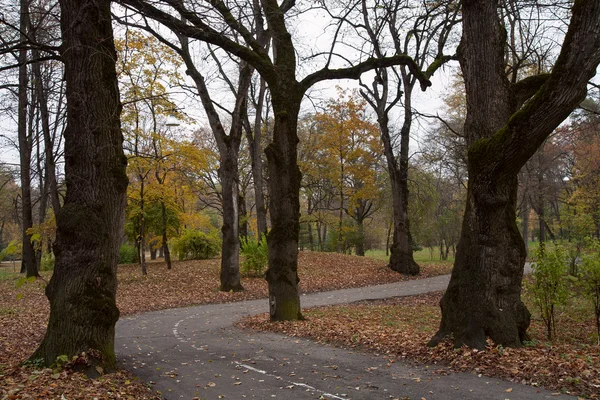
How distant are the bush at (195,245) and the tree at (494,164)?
22792 mm

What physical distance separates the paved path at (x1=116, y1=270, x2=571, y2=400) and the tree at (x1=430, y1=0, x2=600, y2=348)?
1374 mm

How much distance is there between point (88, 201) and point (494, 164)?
18.8 feet

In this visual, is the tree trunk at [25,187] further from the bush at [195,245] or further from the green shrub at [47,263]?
the bush at [195,245]

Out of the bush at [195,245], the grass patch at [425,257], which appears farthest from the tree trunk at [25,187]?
the grass patch at [425,257]

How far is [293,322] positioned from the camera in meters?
10.4

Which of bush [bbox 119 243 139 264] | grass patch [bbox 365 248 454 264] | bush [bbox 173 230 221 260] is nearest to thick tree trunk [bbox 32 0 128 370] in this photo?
bush [bbox 173 230 221 260]

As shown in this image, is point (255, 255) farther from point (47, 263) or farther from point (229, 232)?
point (47, 263)

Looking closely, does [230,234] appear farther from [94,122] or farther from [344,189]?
[344,189]

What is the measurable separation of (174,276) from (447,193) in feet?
103

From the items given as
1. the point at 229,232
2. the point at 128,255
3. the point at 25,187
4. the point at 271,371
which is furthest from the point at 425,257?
the point at 271,371

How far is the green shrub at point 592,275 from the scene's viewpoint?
302 inches


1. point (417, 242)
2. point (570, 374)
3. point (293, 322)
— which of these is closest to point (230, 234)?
point (293, 322)

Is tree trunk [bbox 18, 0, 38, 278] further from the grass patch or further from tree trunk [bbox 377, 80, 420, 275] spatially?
the grass patch

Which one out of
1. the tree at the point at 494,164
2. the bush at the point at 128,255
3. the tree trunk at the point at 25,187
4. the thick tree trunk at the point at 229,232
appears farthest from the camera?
the bush at the point at 128,255
